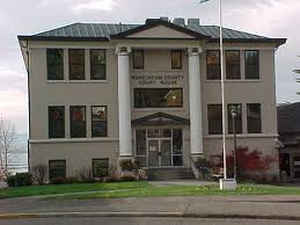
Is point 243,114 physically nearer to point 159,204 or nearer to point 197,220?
point 159,204

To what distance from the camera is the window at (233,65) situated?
4738 cm

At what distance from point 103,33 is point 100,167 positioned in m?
9.89

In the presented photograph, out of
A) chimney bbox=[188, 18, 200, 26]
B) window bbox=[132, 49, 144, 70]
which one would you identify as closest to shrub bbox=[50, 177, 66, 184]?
window bbox=[132, 49, 144, 70]

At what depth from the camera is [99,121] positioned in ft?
150

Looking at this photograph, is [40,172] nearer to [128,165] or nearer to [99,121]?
[99,121]

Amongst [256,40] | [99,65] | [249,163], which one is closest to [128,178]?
[99,65]

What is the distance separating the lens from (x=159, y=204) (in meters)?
21.2

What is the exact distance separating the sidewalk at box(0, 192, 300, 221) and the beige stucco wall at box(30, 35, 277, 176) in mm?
20148

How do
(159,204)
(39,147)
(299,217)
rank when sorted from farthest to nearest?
(39,147)
(159,204)
(299,217)

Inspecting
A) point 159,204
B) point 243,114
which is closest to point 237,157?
point 243,114

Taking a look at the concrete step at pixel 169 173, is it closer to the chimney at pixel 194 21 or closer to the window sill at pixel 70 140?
the window sill at pixel 70 140

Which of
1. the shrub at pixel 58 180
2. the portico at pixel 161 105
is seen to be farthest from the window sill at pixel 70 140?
the shrub at pixel 58 180

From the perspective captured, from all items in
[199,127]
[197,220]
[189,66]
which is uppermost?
[189,66]

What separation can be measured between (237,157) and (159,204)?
25.4 metres
